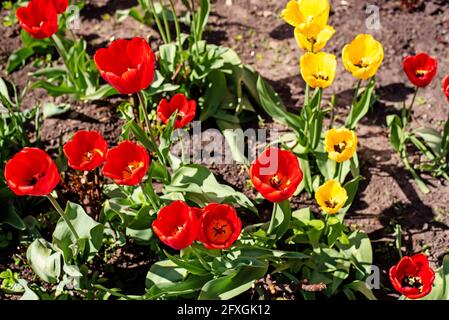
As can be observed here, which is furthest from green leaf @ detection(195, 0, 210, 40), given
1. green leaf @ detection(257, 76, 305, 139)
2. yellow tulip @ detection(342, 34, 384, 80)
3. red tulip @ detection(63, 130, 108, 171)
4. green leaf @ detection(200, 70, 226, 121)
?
red tulip @ detection(63, 130, 108, 171)

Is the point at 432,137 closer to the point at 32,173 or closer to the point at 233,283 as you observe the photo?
the point at 233,283

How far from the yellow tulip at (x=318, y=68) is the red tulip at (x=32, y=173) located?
1.17 m

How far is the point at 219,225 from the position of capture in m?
2.28

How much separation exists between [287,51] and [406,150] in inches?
39.2

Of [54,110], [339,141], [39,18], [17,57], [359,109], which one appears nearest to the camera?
[339,141]

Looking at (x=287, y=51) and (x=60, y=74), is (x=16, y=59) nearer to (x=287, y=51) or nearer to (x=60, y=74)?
(x=60, y=74)

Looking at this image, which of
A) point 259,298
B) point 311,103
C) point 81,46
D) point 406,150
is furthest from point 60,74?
point 406,150

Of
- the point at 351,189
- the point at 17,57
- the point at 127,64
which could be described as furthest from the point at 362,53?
the point at 17,57

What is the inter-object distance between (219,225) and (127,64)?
0.81 m

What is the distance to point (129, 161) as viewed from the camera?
2484 millimetres

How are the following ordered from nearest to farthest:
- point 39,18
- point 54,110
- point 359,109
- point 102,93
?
point 39,18, point 359,109, point 102,93, point 54,110

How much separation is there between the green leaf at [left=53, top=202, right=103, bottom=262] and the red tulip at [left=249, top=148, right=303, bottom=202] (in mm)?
808

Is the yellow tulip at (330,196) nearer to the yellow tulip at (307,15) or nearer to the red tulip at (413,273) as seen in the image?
the red tulip at (413,273)

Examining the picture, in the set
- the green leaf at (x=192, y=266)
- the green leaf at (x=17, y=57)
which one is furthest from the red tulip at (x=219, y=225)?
the green leaf at (x=17, y=57)
